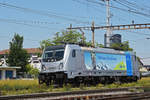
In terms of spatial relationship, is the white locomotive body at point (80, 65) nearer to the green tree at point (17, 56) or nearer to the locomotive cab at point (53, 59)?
the locomotive cab at point (53, 59)

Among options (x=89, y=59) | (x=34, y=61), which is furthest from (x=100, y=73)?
(x=34, y=61)

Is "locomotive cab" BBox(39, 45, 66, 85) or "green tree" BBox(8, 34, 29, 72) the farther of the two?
"green tree" BBox(8, 34, 29, 72)

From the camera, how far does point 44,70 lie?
19.8m

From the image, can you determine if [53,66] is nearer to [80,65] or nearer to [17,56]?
[80,65]

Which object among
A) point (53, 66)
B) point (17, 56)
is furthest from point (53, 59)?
point (17, 56)

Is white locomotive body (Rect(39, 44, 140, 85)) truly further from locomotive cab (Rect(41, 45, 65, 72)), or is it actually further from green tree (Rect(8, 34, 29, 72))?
green tree (Rect(8, 34, 29, 72))

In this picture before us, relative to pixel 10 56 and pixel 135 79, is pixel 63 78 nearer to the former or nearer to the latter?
pixel 135 79

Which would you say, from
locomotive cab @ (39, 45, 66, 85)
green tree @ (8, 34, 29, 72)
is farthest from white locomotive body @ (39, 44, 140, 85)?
green tree @ (8, 34, 29, 72)

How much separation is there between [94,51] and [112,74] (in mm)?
2911

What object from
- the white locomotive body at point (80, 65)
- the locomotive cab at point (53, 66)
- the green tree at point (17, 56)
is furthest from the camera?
the green tree at point (17, 56)

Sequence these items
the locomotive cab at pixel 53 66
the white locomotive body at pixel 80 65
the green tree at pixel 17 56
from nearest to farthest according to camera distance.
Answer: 1. the locomotive cab at pixel 53 66
2. the white locomotive body at pixel 80 65
3. the green tree at pixel 17 56

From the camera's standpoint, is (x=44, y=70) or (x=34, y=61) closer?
(x=44, y=70)

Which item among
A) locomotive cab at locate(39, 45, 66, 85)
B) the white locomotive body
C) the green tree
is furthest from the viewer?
the green tree

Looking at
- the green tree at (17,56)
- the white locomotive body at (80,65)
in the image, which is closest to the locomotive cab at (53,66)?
the white locomotive body at (80,65)
